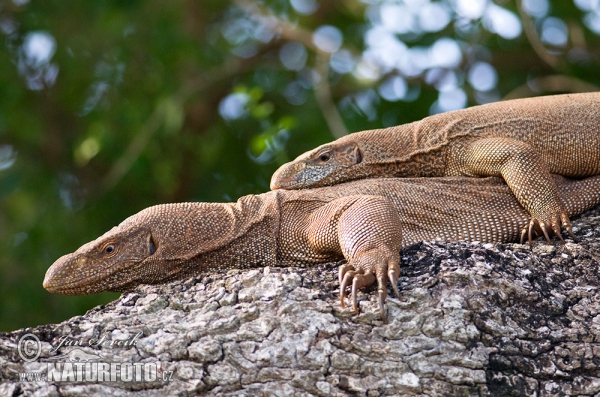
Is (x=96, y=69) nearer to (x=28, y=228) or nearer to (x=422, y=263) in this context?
(x=28, y=228)

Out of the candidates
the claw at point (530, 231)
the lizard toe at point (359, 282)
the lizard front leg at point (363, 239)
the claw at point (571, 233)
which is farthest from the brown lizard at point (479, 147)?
the lizard toe at point (359, 282)

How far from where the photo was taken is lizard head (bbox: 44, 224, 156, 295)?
5629 mm

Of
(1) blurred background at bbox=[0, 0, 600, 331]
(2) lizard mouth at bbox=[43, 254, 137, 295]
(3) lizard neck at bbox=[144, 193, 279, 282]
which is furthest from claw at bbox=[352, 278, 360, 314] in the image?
(1) blurred background at bbox=[0, 0, 600, 331]

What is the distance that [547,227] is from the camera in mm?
5551

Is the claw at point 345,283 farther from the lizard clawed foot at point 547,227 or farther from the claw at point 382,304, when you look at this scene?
the lizard clawed foot at point 547,227

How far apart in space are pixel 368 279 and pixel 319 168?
2008 millimetres

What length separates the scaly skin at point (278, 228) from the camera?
564 cm

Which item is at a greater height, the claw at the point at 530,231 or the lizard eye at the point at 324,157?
the lizard eye at the point at 324,157

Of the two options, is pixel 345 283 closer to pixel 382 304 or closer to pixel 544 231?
pixel 382 304

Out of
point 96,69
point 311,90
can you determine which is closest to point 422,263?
point 311,90

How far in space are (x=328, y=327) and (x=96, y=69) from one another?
1129 cm

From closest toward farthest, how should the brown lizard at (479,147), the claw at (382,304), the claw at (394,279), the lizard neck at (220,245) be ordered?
1. the claw at (382,304)
2. the claw at (394,279)
3. the lizard neck at (220,245)
4. the brown lizard at (479,147)

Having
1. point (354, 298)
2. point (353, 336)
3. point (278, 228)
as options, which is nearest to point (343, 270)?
point (354, 298)

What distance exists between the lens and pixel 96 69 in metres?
14.5
